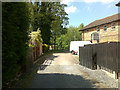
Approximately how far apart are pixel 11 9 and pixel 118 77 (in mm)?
6667

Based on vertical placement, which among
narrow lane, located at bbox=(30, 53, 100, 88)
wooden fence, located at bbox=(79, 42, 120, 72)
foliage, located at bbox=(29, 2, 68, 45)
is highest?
foliage, located at bbox=(29, 2, 68, 45)

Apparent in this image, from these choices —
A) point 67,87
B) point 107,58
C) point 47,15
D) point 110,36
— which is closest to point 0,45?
point 67,87

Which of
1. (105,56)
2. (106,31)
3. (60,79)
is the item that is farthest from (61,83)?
(106,31)

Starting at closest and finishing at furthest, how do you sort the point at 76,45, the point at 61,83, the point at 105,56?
the point at 61,83
the point at 105,56
the point at 76,45

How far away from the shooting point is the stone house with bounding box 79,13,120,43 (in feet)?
62.3

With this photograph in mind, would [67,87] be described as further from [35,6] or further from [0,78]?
[35,6]

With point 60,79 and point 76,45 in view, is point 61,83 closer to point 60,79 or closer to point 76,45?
point 60,79

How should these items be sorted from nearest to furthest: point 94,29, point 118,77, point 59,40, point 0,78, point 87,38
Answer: point 0,78 → point 118,77 → point 94,29 → point 87,38 → point 59,40

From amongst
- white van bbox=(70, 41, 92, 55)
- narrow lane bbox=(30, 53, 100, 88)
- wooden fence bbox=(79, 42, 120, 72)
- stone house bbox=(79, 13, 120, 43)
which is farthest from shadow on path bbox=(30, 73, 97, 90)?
white van bbox=(70, 41, 92, 55)

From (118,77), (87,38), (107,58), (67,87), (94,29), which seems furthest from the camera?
(87,38)

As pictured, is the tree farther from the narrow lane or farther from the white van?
the narrow lane

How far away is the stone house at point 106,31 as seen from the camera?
62.3ft

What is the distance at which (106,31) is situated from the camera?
21.3m

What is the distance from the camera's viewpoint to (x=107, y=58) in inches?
270
